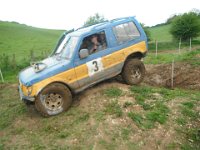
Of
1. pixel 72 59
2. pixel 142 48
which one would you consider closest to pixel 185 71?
pixel 142 48

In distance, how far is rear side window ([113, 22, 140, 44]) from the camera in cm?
763

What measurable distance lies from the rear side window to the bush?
2494 centimetres

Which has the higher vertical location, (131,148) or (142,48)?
(142,48)

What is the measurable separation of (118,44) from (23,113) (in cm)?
342

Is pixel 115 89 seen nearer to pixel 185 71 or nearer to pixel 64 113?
pixel 64 113

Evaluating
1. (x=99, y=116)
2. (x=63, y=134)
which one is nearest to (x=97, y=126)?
(x=99, y=116)

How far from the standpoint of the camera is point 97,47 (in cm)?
733

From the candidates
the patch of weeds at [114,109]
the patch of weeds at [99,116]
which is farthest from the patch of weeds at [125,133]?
the patch of weeds at [99,116]

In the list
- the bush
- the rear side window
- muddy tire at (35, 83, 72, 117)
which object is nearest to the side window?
the rear side window

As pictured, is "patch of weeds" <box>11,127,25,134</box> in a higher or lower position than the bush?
lower

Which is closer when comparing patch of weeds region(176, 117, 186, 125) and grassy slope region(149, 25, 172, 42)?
patch of weeds region(176, 117, 186, 125)

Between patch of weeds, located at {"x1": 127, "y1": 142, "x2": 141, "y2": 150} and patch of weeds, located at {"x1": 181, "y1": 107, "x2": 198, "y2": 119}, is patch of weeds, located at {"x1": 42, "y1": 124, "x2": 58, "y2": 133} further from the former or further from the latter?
patch of weeds, located at {"x1": 181, "y1": 107, "x2": 198, "y2": 119}

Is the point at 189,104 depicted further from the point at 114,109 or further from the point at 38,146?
the point at 38,146

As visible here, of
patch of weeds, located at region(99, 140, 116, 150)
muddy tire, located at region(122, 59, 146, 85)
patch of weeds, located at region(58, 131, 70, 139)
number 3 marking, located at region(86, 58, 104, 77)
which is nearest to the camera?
patch of weeds, located at region(99, 140, 116, 150)
